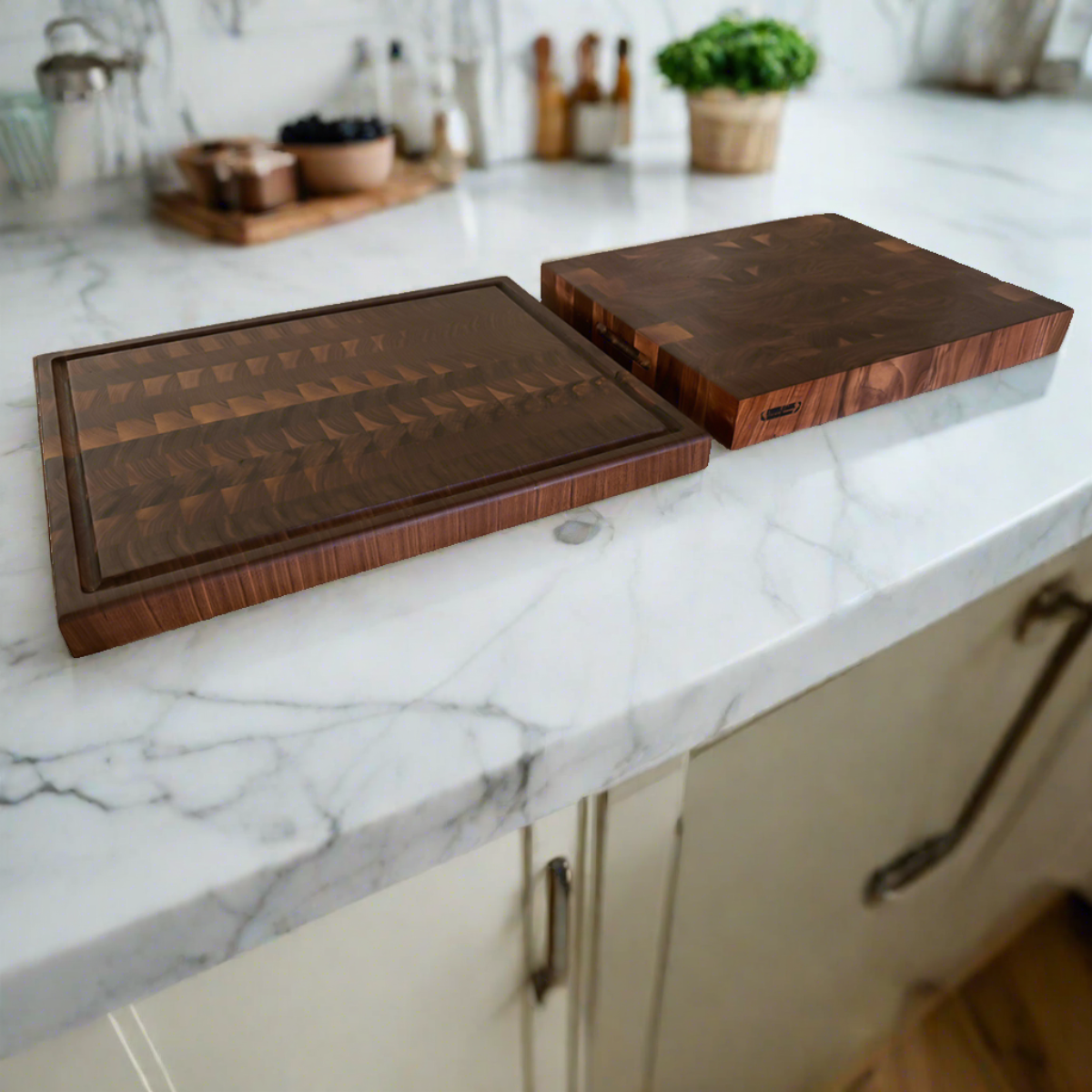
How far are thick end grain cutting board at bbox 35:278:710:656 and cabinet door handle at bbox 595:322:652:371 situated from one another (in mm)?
30

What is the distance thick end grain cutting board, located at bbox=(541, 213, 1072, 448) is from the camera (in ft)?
1.86

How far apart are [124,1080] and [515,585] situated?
30 cm

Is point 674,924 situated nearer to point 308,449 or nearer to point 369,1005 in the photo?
point 369,1005

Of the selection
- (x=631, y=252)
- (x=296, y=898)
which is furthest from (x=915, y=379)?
(x=296, y=898)

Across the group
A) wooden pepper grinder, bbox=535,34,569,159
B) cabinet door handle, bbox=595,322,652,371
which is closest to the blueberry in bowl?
wooden pepper grinder, bbox=535,34,569,159

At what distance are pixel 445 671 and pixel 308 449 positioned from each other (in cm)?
16

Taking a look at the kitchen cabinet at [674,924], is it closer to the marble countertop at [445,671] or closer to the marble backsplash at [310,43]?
the marble countertop at [445,671]

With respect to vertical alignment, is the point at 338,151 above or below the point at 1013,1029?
above

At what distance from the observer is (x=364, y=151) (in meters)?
1.00

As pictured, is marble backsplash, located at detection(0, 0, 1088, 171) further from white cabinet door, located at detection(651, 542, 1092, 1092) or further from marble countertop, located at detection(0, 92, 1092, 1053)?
white cabinet door, located at detection(651, 542, 1092, 1092)

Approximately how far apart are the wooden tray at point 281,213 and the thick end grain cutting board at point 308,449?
374 mm

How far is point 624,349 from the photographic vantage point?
62 centimetres

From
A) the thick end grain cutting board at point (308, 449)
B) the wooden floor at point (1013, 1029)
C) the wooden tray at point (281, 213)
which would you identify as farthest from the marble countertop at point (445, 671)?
the wooden floor at point (1013, 1029)

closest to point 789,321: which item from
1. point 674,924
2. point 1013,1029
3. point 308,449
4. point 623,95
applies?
point 308,449
